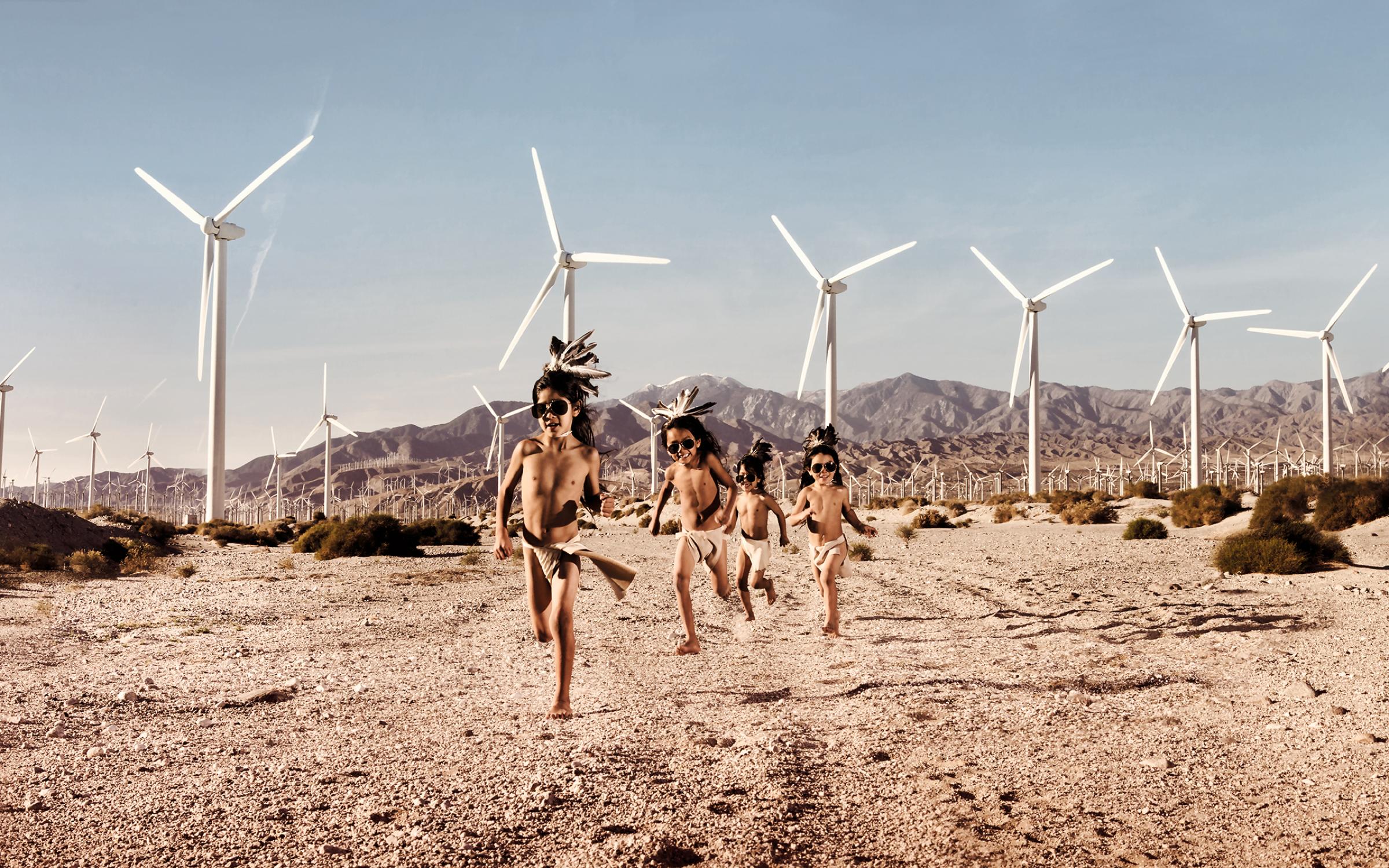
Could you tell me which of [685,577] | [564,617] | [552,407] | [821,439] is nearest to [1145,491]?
[821,439]

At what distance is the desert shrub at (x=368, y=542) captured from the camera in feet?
125

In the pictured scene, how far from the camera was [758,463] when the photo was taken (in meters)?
11.8

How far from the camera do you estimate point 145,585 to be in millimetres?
27594

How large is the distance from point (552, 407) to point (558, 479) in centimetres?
62

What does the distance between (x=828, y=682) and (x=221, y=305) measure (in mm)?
62690

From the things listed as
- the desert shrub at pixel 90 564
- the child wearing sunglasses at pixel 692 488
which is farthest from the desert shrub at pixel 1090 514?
the desert shrub at pixel 90 564

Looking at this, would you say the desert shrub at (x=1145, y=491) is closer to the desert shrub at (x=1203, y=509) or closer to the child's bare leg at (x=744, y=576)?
the desert shrub at (x=1203, y=509)

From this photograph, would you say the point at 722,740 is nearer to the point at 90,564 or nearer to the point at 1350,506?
the point at 90,564

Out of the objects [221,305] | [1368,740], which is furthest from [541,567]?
[221,305]

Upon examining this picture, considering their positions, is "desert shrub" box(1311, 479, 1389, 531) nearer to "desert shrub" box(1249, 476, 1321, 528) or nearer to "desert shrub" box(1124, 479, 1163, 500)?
"desert shrub" box(1249, 476, 1321, 528)

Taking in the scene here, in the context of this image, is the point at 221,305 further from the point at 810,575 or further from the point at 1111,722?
the point at 1111,722

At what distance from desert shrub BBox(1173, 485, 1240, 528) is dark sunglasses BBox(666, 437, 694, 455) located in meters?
38.8

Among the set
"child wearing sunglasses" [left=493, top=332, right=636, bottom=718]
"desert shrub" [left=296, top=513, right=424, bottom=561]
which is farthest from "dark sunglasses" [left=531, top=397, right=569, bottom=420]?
"desert shrub" [left=296, top=513, right=424, bottom=561]

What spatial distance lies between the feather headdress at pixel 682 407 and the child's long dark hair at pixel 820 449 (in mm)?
2148
